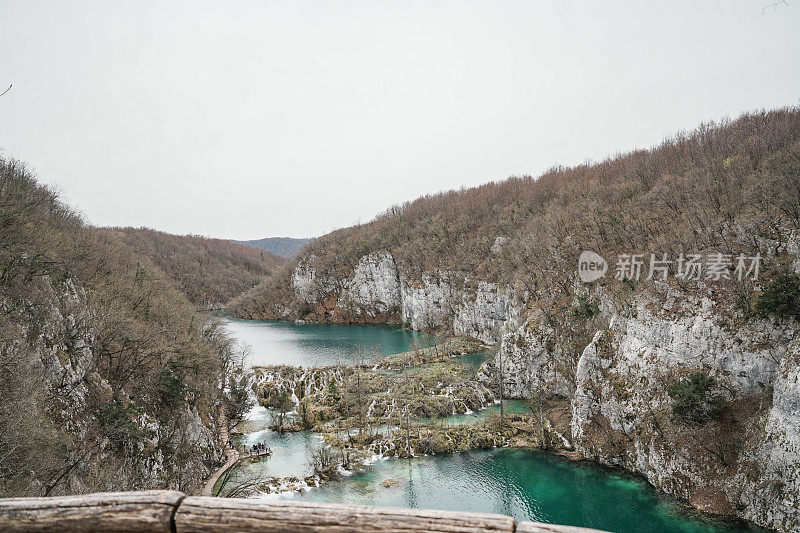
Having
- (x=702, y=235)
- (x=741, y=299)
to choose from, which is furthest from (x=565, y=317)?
(x=741, y=299)

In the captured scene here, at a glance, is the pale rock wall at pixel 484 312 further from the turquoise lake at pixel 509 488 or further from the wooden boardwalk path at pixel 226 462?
the wooden boardwalk path at pixel 226 462

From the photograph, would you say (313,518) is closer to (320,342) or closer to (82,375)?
(82,375)

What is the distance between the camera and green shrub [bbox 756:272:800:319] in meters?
22.5

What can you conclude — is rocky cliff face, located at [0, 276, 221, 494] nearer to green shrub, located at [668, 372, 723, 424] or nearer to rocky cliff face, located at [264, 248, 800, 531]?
rocky cliff face, located at [264, 248, 800, 531]

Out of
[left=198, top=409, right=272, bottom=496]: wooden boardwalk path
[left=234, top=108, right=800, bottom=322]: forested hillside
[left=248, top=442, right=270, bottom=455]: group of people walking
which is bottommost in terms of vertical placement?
[left=248, top=442, right=270, bottom=455]: group of people walking

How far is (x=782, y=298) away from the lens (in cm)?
2266

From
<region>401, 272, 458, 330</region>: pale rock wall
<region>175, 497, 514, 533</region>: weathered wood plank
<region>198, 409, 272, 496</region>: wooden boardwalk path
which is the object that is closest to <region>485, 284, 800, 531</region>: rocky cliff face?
<region>198, 409, 272, 496</region>: wooden boardwalk path

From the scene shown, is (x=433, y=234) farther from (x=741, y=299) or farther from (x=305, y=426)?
(x=741, y=299)

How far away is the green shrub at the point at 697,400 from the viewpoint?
2377 cm

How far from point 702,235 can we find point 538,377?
19.8 metres

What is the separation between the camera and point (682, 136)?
62969 millimetres

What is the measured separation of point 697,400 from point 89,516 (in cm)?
2939

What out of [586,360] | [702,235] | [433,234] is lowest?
[586,360]

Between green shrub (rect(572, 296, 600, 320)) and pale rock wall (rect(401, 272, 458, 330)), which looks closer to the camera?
green shrub (rect(572, 296, 600, 320))
